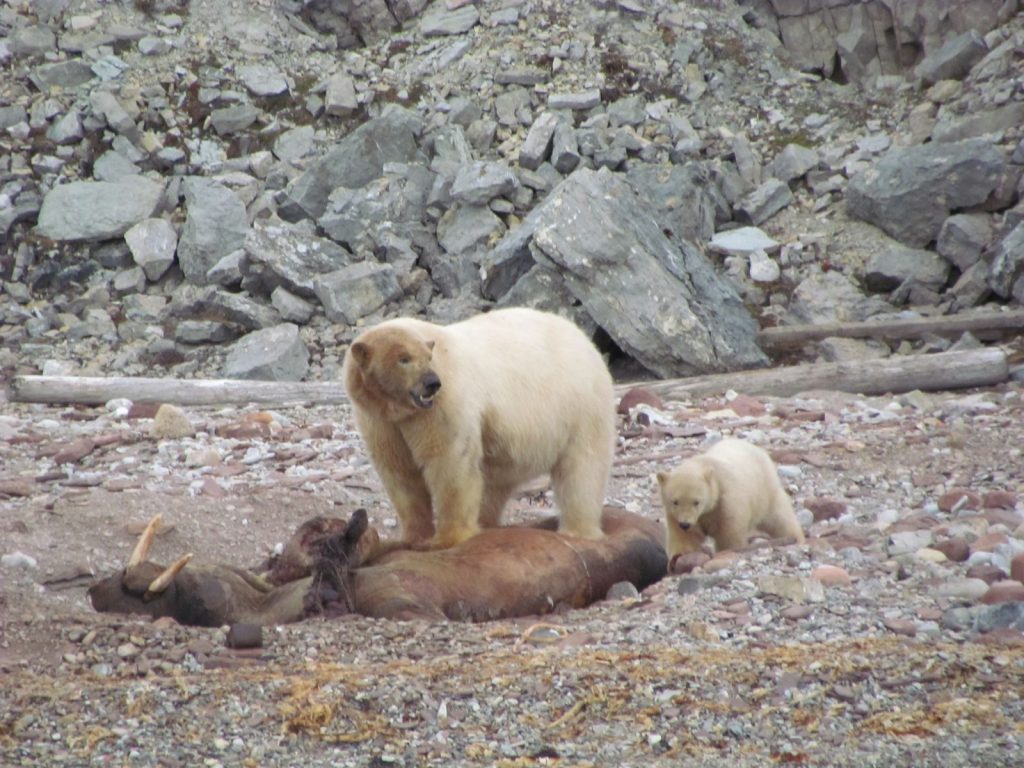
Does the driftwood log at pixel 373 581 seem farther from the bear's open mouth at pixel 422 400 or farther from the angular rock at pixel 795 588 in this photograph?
the angular rock at pixel 795 588

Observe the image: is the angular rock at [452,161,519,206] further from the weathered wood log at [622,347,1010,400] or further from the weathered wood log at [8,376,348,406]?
the weathered wood log at [622,347,1010,400]

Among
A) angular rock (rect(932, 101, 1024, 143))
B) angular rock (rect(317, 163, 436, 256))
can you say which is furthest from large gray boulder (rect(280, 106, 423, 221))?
angular rock (rect(932, 101, 1024, 143))

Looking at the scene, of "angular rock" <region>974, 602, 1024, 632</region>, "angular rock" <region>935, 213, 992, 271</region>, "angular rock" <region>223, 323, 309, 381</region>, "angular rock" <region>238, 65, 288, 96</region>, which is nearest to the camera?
"angular rock" <region>974, 602, 1024, 632</region>

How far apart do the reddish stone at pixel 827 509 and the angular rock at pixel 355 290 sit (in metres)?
8.79

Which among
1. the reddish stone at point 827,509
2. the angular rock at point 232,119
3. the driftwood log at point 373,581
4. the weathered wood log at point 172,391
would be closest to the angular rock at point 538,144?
the angular rock at point 232,119

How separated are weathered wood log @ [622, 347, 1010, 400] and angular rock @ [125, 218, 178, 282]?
9.15 meters

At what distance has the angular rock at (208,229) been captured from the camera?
57.4 feet

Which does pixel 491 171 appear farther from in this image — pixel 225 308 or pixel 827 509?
pixel 827 509

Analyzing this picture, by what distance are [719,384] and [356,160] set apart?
8088mm

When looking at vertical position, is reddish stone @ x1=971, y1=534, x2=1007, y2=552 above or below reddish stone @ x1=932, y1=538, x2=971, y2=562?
above

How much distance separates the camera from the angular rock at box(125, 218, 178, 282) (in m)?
17.8

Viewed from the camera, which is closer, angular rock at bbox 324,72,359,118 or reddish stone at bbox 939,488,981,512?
reddish stone at bbox 939,488,981,512

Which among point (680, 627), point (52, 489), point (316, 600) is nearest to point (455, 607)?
point (316, 600)

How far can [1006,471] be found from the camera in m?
8.77
